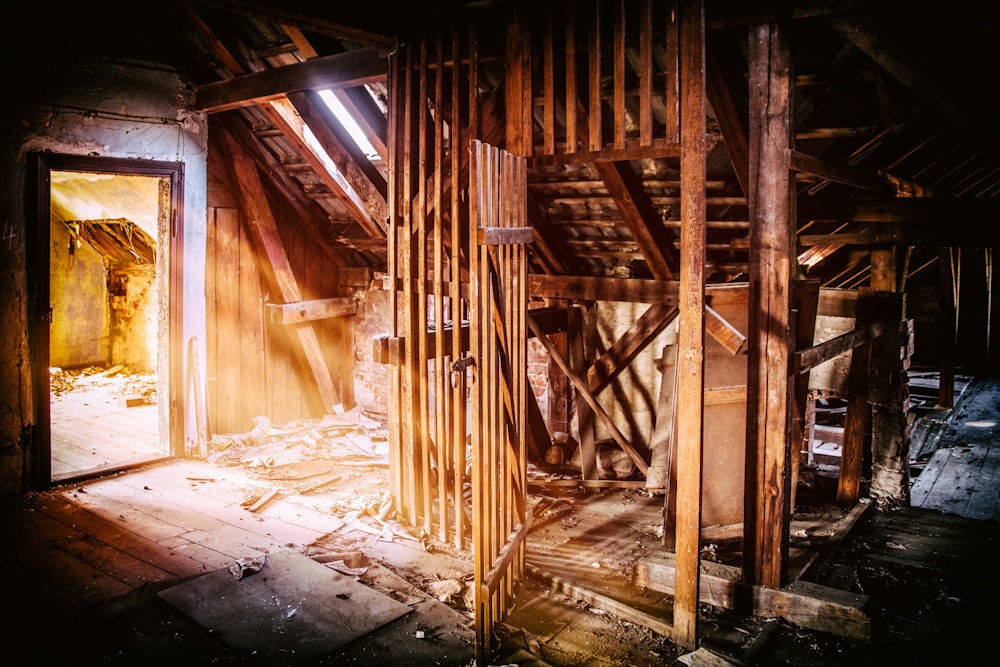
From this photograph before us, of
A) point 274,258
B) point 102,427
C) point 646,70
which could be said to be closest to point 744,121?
point 646,70

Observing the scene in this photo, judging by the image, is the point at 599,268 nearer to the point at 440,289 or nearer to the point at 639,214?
the point at 639,214

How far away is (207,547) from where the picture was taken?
4.42 m

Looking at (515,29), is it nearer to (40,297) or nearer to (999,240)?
(999,240)

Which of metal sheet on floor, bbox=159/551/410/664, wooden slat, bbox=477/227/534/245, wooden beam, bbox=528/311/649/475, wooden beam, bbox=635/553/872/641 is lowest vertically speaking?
metal sheet on floor, bbox=159/551/410/664

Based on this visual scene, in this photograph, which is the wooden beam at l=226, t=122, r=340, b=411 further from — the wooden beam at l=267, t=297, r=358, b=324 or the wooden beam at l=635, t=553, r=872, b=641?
the wooden beam at l=635, t=553, r=872, b=641

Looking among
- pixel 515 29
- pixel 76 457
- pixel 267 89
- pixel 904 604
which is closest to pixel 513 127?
pixel 515 29

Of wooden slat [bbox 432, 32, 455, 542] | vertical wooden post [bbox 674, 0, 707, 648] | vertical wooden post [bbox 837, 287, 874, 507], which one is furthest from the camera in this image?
vertical wooden post [bbox 837, 287, 874, 507]

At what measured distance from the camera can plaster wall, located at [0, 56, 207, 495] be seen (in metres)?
5.21

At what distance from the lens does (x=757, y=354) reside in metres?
3.47

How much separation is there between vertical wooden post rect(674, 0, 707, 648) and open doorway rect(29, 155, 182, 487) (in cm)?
490

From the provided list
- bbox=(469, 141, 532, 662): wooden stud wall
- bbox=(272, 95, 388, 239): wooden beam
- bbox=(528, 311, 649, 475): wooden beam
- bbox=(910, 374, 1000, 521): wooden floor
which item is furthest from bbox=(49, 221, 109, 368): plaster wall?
bbox=(910, 374, 1000, 521): wooden floor

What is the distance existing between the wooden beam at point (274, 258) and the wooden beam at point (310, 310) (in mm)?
131

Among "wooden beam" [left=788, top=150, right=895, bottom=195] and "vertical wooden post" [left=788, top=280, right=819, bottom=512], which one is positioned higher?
"wooden beam" [left=788, top=150, right=895, bottom=195]

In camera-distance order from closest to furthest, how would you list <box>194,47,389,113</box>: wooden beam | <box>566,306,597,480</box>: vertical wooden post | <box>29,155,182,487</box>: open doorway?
<box>194,47,389,113</box>: wooden beam, <box>29,155,182,487</box>: open doorway, <box>566,306,597,480</box>: vertical wooden post
